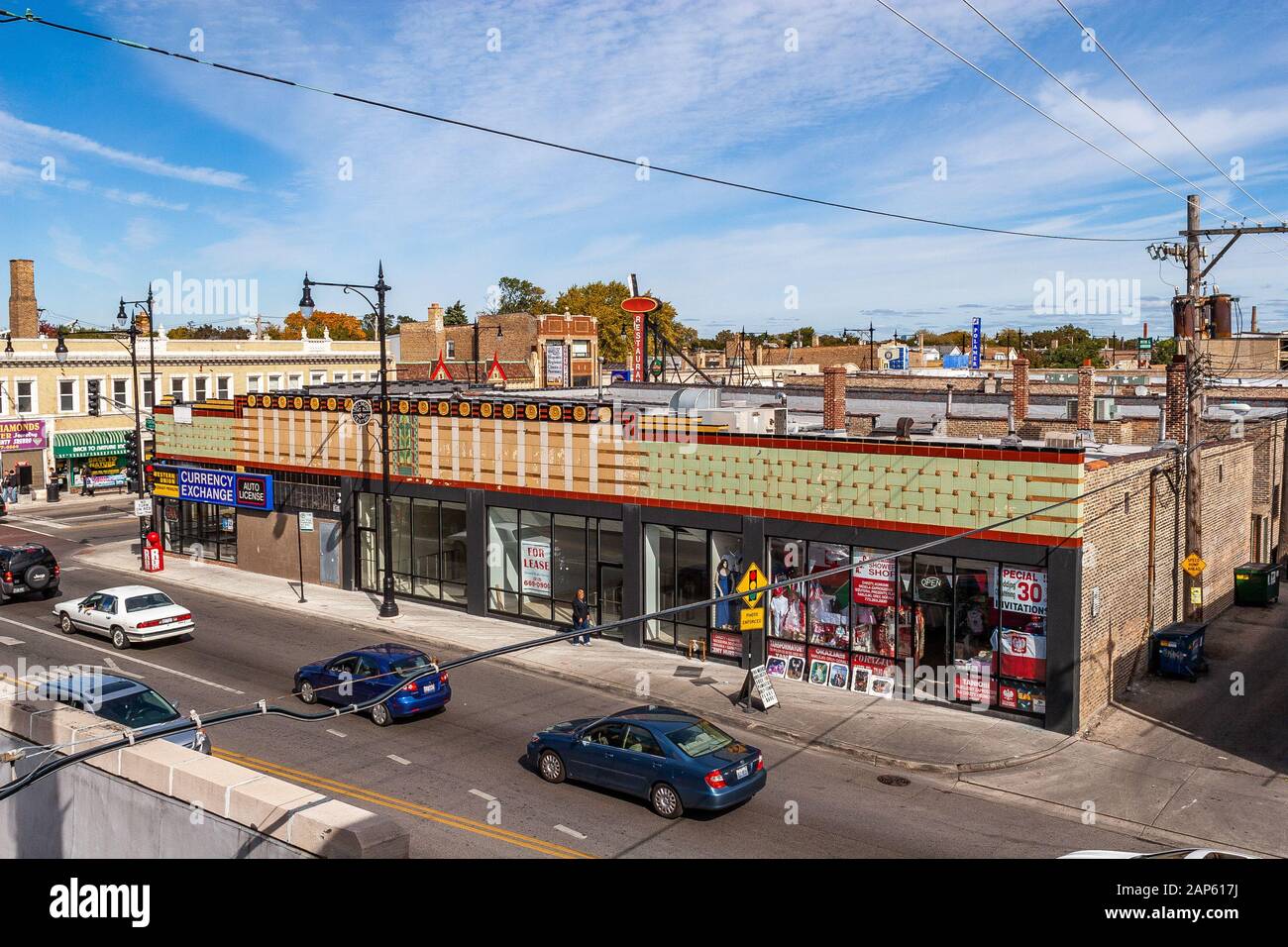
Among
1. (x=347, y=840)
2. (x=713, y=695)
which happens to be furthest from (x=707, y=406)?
(x=347, y=840)

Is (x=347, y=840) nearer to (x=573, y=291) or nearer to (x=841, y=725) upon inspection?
(x=841, y=725)

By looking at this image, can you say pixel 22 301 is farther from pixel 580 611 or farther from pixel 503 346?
pixel 580 611

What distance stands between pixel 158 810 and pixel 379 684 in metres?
11.0

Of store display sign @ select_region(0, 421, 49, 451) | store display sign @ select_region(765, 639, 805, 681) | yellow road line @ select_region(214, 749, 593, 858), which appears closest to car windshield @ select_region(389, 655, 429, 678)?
yellow road line @ select_region(214, 749, 593, 858)

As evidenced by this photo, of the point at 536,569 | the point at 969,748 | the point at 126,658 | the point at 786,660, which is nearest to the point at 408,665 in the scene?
the point at 786,660

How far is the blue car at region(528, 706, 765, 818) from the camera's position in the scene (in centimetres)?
1636

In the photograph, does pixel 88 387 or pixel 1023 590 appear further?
pixel 88 387

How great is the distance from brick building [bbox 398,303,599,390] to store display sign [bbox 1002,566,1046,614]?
155 feet

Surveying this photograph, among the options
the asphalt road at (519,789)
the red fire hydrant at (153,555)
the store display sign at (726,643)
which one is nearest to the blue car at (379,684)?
the asphalt road at (519,789)

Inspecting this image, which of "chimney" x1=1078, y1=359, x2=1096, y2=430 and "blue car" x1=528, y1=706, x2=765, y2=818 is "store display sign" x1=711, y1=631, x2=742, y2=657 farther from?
"chimney" x1=1078, y1=359, x2=1096, y2=430

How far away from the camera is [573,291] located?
104250 millimetres

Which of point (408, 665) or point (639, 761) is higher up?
point (408, 665)

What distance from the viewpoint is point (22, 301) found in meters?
68.7
